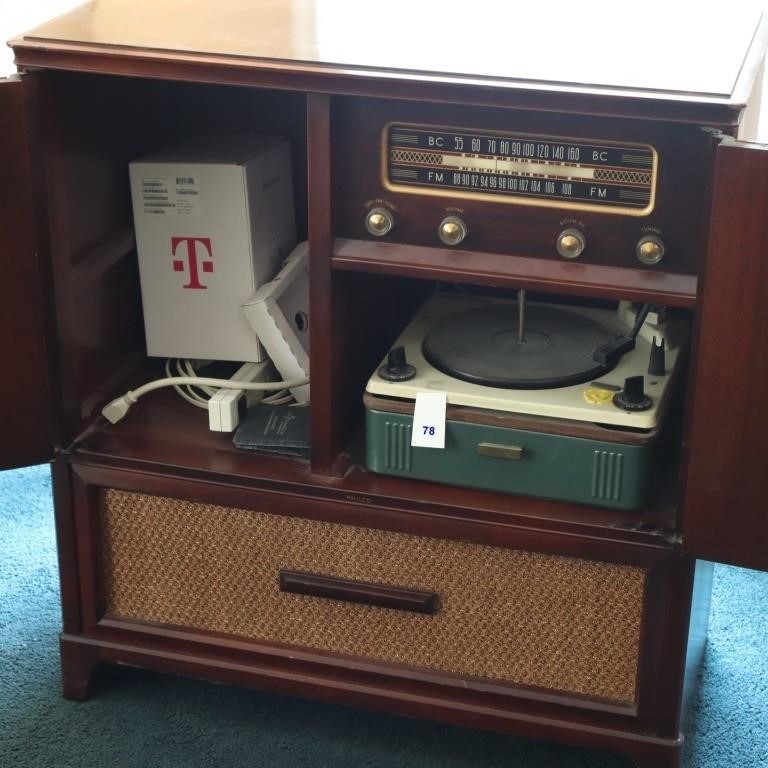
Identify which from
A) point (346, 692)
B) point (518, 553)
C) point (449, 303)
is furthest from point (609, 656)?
point (449, 303)

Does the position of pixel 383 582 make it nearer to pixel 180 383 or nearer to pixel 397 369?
pixel 397 369

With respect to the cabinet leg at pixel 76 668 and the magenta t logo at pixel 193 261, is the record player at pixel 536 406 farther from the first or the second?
the cabinet leg at pixel 76 668

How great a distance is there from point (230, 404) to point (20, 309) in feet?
0.84

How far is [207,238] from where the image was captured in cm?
144

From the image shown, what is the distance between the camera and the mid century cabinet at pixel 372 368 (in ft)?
3.71

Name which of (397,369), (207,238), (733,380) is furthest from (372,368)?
(733,380)

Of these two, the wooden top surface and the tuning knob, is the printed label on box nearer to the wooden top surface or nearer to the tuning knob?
the wooden top surface

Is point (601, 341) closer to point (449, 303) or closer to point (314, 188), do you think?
point (449, 303)

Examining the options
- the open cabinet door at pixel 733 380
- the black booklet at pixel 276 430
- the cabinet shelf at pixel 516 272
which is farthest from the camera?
the black booklet at pixel 276 430

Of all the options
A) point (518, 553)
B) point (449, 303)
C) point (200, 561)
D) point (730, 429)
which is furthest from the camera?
point (449, 303)

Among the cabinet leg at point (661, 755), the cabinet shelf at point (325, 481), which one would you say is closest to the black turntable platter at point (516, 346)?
the cabinet shelf at point (325, 481)

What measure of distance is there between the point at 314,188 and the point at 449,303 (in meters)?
0.33

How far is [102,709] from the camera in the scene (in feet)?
4.83

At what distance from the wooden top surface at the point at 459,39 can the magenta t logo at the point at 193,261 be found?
25 centimetres
